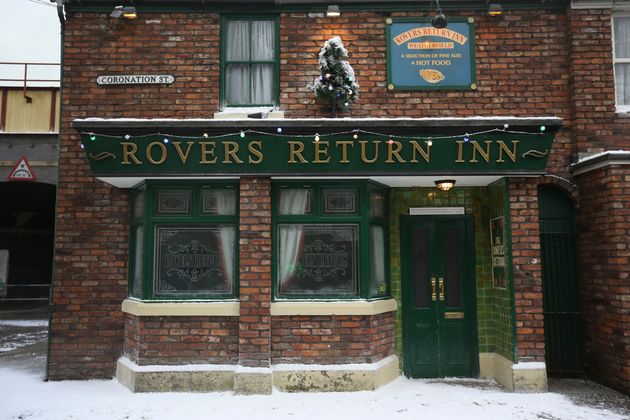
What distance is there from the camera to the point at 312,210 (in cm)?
735

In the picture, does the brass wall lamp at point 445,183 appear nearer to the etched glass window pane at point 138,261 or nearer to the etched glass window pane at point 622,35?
the etched glass window pane at point 622,35

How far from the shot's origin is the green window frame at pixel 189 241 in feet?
23.8

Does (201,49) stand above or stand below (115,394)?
above

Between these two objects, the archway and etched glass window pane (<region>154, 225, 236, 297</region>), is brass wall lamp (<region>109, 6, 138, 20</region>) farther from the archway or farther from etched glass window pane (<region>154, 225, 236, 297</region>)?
the archway

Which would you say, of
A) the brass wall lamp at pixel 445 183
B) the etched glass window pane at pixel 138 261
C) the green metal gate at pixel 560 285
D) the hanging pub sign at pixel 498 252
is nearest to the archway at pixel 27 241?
the etched glass window pane at pixel 138 261

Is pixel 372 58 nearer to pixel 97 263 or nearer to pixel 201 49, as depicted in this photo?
pixel 201 49

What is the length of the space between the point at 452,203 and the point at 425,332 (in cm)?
207

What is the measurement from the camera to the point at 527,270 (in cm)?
714

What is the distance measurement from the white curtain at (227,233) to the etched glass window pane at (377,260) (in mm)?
2050

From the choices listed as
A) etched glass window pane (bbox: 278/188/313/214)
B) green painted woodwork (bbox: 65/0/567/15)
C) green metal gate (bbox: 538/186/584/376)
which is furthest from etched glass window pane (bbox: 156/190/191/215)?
green metal gate (bbox: 538/186/584/376)

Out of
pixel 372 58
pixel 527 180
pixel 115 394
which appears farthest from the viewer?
pixel 372 58

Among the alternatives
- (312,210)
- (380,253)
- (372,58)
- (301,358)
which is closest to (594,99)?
(372,58)

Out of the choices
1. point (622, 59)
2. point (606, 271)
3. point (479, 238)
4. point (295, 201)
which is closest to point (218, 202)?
point (295, 201)

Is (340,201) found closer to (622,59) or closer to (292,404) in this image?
(292,404)
